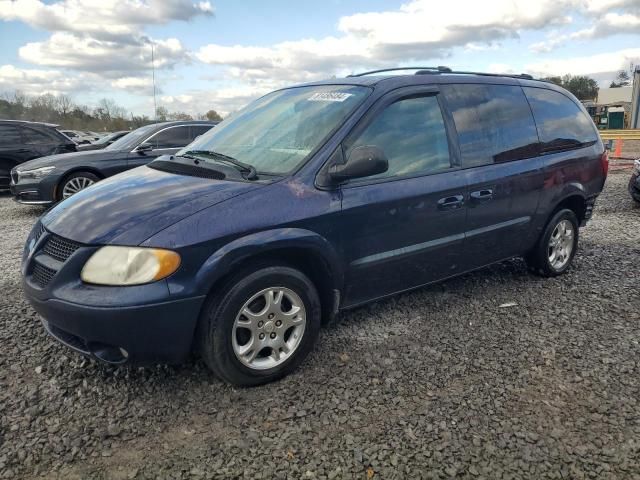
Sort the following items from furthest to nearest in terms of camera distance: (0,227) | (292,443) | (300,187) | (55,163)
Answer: (55,163) < (0,227) < (300,187) < (292,443)

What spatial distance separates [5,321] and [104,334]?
181 cm

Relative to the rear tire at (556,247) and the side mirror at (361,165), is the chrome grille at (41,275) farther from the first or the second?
the rear tire at (556,247)

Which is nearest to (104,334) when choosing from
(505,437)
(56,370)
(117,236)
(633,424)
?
(117,236)

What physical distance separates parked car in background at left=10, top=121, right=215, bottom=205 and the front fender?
5.53 m

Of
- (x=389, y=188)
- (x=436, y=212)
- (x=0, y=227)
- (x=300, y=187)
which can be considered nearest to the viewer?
(x=300, y=187)

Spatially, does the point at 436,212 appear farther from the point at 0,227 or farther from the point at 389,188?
the point at 0,227

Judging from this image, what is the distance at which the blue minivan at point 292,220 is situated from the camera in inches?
104

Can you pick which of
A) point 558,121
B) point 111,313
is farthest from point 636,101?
point 111,313

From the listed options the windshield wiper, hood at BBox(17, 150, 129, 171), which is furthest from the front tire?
hood at BBox(17, 150, 129, 171)

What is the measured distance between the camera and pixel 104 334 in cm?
258

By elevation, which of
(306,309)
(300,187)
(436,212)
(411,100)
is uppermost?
(411,100)

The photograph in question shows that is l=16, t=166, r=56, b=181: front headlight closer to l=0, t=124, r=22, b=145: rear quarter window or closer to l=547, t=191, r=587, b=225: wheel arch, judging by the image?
l=0, t=124, r=22, b=145: rear quarter window

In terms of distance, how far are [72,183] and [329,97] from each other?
6103 millimetres

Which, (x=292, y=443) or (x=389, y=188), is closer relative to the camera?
(x=292, y=443)
